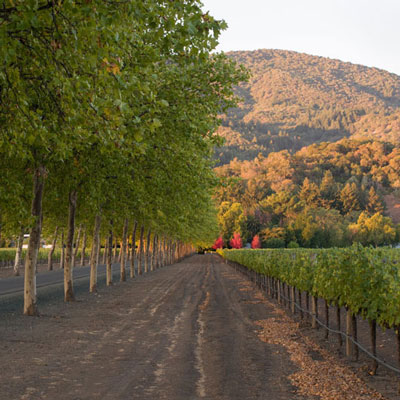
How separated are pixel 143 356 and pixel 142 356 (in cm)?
2

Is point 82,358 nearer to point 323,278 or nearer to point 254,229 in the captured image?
point 323,278

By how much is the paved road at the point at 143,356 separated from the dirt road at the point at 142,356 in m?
0.02

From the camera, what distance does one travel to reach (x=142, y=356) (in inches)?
471

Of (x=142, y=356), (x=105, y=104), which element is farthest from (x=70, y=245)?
(x=105, y=104)

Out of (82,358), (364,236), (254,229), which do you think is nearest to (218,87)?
(82,358)

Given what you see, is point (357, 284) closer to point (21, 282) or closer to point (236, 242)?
point (21, 282)

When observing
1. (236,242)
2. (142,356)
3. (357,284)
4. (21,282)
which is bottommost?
(21,282)

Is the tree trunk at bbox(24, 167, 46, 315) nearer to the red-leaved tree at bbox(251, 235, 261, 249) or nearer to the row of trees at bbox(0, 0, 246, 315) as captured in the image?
the row of trees at bbox(0, 0, 246, 315)

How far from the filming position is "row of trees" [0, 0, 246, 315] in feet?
25.3

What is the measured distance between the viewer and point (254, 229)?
513ft

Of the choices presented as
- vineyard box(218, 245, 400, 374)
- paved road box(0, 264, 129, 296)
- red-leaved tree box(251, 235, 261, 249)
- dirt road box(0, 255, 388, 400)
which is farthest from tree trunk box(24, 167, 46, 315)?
red-leaved tree box(251, 235, 261, 249)

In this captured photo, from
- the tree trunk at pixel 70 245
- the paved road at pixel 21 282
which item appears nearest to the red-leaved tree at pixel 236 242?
the paved road at pixel 21 282

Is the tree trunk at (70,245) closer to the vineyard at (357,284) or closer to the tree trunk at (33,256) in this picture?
the tree trunk at (33,256)

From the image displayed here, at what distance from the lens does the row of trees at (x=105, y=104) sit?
7715mm
